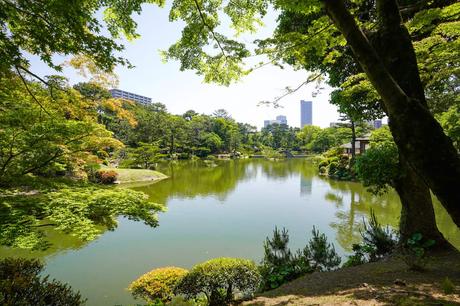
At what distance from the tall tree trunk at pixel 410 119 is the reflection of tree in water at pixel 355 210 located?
236 inches

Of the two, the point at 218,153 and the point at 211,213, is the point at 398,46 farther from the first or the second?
the point at 218,153

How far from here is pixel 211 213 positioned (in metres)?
11.4

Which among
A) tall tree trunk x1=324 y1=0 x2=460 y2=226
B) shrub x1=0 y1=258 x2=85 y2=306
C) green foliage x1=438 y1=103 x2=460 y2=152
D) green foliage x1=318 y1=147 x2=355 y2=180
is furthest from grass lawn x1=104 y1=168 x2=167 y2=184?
tall tree trunk x1=324 y1=0 x2=460 y2=226

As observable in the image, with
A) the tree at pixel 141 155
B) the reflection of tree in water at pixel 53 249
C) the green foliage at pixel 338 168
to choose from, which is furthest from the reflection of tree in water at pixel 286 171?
the reflection of tree in water at pixel 53 249

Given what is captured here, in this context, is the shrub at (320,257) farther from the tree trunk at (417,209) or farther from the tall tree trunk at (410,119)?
the tall tree trunk at (410,119)

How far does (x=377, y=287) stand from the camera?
3459 millimetres

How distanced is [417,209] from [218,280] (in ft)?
12.1

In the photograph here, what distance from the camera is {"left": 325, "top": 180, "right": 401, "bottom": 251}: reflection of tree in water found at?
8.62m

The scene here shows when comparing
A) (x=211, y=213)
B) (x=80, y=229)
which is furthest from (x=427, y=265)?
(x=211, y=213)

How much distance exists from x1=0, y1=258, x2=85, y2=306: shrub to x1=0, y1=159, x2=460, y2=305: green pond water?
159 cm

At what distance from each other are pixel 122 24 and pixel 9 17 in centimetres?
136

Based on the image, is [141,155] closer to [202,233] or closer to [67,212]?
[202,233]

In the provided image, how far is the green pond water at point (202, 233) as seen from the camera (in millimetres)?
6289

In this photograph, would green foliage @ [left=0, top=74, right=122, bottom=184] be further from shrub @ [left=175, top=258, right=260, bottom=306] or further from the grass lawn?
the grass lawn
